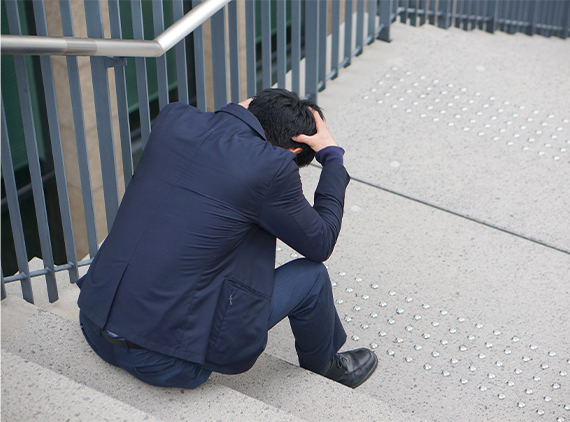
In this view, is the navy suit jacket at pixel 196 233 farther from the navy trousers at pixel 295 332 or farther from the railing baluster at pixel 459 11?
the railing baluster at pixel 459 11

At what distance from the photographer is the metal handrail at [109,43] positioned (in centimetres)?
191

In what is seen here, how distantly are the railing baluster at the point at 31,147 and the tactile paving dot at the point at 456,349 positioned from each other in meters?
1.12

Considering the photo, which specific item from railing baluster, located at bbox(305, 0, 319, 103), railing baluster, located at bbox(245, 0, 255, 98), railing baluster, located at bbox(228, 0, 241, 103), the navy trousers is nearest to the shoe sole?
the navy trousers

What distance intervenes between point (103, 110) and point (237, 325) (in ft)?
3.16

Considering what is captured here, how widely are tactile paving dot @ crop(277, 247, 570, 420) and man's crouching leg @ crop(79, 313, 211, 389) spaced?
33.7 inches

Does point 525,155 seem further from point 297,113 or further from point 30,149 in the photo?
point 30,149

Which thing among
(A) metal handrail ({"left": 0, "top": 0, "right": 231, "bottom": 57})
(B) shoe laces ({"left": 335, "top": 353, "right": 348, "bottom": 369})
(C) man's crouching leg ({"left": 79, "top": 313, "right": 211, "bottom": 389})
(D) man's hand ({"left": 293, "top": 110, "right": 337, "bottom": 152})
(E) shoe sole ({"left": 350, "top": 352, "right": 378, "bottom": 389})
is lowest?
(E) shoe sole ({"left": 350, "top": 352, "right": 378, "bottom": 389})

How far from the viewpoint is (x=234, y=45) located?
9.82 ft

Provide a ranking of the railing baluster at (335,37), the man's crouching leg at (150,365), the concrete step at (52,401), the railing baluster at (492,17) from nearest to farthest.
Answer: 1. the concrete step at (52,401)
2. the man's crouching leg at (150,365)
3. the railing baluster at (335,37)
4. the railing baluster at (492,17)

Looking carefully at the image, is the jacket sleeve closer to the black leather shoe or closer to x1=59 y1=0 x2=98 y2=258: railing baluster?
the black leather shoe

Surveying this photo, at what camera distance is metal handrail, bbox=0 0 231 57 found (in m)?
1.91

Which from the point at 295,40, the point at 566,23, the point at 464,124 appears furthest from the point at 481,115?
the point at 566,23

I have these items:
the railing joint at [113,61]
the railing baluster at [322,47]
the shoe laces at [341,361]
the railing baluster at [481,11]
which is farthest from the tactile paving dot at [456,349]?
the railing baluster at [481,11]

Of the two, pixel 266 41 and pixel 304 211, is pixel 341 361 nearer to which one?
pixel 304 211
